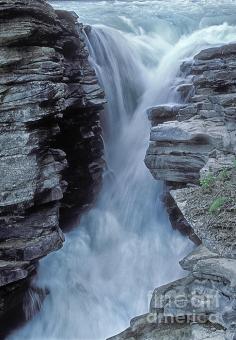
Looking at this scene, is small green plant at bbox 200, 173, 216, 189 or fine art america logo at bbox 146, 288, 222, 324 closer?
fine art america logo at bbox 146, 288, 222, 324

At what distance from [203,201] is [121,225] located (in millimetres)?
5108

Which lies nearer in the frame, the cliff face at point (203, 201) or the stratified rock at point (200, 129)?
the cliff face at point (203, 201)

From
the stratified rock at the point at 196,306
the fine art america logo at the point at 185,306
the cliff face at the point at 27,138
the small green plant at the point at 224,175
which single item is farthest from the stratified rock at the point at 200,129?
the fine art america logo at the point at 185,306

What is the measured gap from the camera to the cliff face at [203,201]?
22.3ft

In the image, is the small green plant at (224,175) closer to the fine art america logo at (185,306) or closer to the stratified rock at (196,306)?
the stratified rock at (196,306)

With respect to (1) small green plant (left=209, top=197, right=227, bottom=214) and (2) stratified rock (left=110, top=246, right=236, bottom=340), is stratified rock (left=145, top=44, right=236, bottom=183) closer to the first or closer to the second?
(1) small green plant (left=209, top=197, right=227, bottom=214)

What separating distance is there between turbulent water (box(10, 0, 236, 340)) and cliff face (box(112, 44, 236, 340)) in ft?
4.44

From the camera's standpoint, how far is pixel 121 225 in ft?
41.1

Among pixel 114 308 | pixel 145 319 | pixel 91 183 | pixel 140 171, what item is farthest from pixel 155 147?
→ pixel 145 319

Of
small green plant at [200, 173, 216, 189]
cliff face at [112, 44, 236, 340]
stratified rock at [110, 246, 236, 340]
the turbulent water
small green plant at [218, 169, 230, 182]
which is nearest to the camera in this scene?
stratified rock at [110, 246, 236, 340]

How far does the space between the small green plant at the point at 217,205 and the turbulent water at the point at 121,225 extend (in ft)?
12.7

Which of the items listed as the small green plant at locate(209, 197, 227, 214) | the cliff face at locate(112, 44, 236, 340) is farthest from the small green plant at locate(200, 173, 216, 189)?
the small green plant at locate(209, 197, 227, 214)

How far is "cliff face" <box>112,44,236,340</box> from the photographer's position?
6801mm

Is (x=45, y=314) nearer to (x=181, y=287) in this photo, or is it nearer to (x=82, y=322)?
(x=82, y=322)
